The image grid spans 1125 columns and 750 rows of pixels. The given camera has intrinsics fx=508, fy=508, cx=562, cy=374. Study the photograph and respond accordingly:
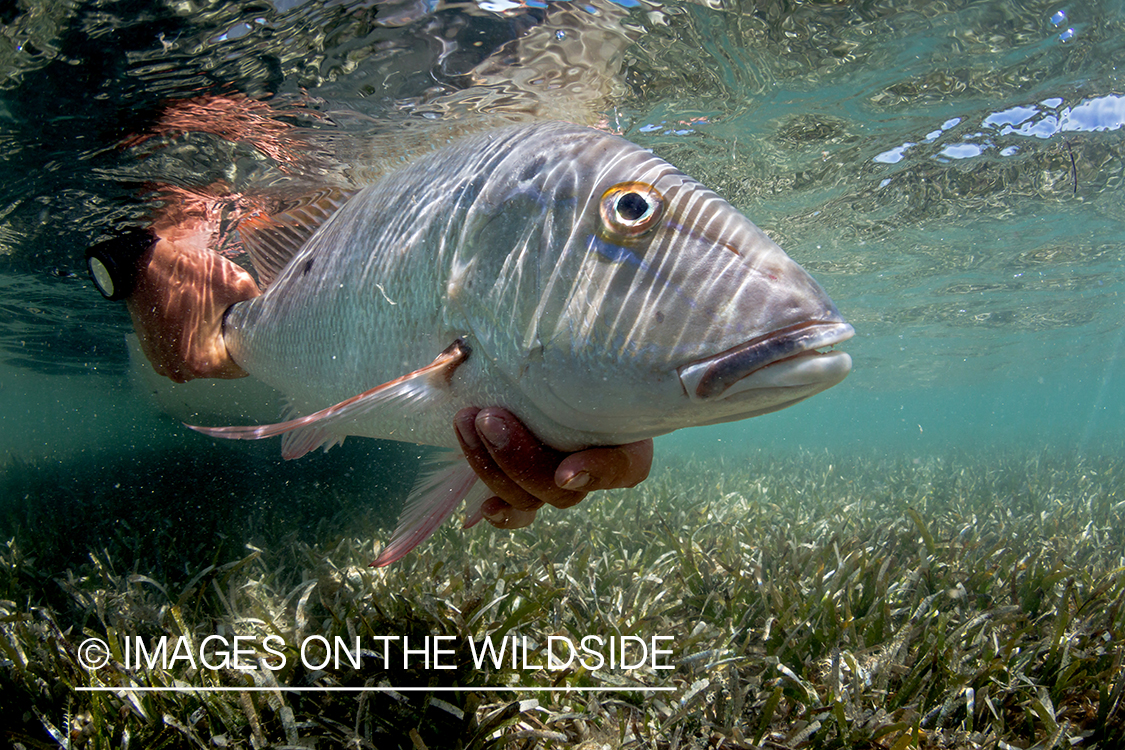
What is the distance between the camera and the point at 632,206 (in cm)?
134

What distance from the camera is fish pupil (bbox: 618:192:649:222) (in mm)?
1331

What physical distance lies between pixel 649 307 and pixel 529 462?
0.69 metres

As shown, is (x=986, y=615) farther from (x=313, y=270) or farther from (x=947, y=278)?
(x=947, y=278)

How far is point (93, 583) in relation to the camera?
12.8 ft

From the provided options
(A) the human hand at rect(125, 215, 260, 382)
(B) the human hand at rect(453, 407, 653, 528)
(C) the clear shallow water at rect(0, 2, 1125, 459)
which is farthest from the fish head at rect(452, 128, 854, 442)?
(C) the clear shallow water at rect(0, 2, 1125, 459)

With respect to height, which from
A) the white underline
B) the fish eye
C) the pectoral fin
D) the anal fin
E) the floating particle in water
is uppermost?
the fish eye

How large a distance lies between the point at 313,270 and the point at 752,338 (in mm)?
2026

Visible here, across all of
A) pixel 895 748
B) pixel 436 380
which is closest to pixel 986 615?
pixel 895 748

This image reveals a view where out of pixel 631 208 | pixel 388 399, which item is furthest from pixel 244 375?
pixel 631 208

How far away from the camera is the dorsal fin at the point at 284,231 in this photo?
119 inches

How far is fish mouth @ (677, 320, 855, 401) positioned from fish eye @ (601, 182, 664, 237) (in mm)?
409

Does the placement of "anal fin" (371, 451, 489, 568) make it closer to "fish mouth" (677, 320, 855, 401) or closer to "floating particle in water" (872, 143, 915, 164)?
"fish mouth" (677, 320, 855, 401)

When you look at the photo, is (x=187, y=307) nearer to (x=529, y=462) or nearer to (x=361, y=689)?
(x=361, y=689)

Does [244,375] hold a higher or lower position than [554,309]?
lower
